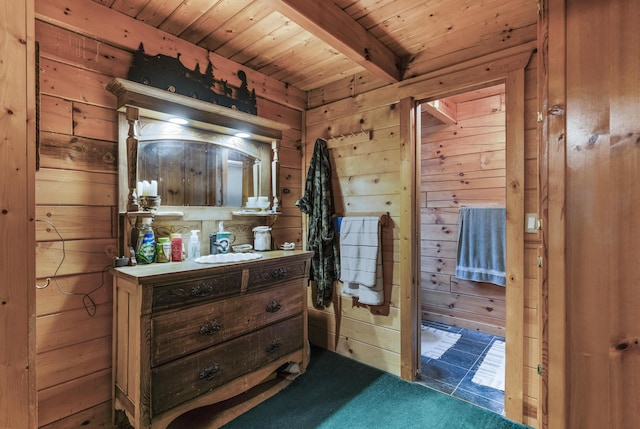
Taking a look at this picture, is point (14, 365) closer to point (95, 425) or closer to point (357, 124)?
point (95, 425)

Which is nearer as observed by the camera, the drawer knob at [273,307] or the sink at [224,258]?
the sink at [224,258]

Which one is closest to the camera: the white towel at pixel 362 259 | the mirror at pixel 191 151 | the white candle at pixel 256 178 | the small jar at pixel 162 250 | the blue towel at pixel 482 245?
the mirror at pixel 191 151

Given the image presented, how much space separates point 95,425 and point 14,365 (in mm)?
Result: 1249

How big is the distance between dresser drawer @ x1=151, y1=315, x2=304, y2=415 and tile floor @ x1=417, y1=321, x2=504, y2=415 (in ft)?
3.43

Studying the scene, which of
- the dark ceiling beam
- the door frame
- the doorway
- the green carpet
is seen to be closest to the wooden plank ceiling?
the dark ceiling beam

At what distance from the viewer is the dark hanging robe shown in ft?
8.17

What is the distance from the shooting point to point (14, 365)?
73cm

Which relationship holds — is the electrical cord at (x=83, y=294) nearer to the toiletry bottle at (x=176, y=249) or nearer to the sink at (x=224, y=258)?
the toiletry bottle at (x=176, y=249)

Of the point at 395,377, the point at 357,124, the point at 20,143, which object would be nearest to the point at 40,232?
the point at 20,143

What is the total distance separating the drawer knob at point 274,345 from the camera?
77.5 inches

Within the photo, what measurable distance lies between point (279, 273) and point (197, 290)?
0.56 m

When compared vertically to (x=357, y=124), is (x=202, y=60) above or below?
above

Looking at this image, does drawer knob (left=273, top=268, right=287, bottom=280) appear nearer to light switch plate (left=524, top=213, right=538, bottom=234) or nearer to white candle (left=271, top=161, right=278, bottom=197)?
white candle (left=271, top=161, right=278, bottom=197)

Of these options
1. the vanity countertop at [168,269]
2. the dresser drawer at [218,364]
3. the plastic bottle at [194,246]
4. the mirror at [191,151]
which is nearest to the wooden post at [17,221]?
the vanity countertop at [168,269]
